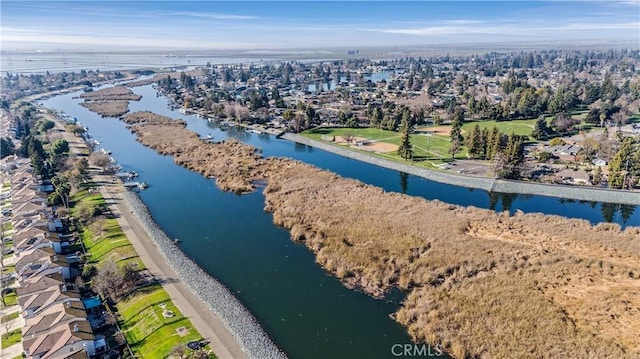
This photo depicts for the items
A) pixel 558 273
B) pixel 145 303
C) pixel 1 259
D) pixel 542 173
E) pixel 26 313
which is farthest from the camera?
pixel 542 173

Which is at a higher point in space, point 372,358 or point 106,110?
point 106,110

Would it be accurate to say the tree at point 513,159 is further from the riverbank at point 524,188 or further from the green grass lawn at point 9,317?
the green grass lawn at point 9,317

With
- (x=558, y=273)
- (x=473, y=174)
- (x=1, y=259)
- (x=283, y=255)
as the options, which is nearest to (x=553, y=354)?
(x=558, y=273)

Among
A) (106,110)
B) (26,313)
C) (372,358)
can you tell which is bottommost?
(372,358)

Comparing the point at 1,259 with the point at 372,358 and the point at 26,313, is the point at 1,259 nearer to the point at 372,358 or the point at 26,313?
the point at 26,313

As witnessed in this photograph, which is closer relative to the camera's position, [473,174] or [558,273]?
[558,273]

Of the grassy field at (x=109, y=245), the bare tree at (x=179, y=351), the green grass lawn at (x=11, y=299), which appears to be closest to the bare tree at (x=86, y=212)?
the grassy field at (x=109, y=245)
